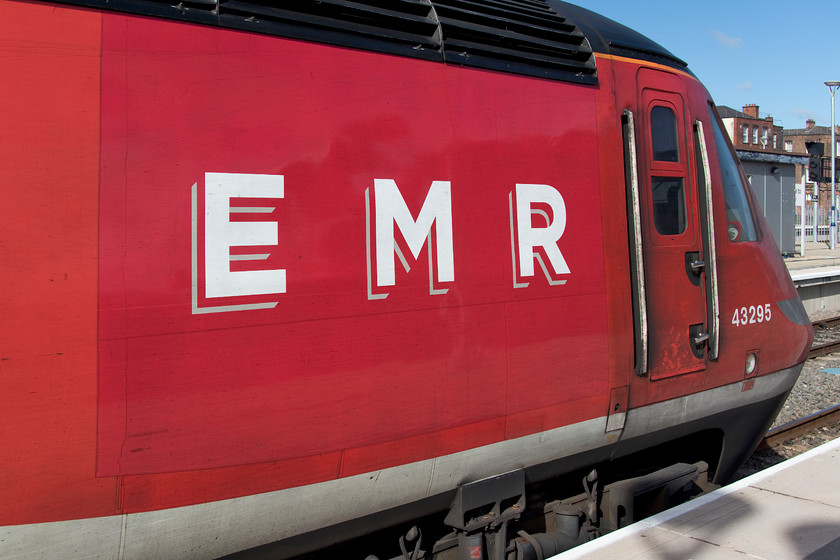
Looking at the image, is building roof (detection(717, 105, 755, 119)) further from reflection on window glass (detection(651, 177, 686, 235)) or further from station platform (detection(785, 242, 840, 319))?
reflection on window glass (detection(651, 177, 686, 235))

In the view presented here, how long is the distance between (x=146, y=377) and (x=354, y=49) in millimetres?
1512

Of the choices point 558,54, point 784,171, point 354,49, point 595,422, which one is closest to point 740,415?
point 595,422

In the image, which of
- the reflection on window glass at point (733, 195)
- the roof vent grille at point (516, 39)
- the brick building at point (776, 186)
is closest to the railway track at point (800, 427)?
the reflection on window glass at point (733, 195)

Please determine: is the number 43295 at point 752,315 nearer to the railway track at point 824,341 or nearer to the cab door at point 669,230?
the cab door at point 669,230

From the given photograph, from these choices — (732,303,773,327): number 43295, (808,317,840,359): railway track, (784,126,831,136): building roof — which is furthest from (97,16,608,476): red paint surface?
(784,126,831,136): building roof

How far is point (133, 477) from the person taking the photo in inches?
88.3

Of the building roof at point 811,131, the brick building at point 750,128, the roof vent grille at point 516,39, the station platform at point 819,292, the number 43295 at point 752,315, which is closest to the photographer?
the roof vent grille at point 516,39

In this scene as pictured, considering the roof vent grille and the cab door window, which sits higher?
the roof vent grille

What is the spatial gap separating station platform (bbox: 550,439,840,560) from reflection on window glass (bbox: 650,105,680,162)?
2093 mm

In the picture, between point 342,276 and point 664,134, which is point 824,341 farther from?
point 342,276

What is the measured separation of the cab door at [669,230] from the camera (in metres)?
3.77

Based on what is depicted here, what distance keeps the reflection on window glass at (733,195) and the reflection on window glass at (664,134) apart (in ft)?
1.52

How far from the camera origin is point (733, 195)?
173 inches

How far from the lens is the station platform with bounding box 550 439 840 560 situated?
359 cm
